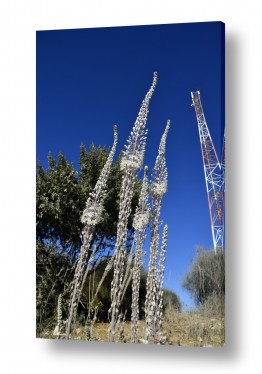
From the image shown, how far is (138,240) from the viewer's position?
5625 mm

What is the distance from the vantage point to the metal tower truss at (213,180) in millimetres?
5270

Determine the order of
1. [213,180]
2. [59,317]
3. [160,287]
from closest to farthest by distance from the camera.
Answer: [213,180] → [160,287] → [59,317]

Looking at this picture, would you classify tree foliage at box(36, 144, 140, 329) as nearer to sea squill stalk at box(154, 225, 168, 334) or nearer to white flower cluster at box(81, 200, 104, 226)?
white flower cluster at box(81, 200, 104, 226)

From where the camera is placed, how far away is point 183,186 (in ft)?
17.9

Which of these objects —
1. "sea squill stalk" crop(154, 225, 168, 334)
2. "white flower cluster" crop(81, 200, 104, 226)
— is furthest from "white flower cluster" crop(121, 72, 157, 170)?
"sea squill stalk" crop(154, 225, 168, 334)

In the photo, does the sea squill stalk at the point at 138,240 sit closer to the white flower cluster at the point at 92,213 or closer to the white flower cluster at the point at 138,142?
the white flower cluster at the point at 138,142

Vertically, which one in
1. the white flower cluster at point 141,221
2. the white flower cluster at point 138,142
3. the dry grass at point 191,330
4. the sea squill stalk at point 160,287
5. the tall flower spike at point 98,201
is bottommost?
the dry grass at point 191,330

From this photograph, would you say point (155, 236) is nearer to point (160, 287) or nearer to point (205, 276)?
point (160, 287)

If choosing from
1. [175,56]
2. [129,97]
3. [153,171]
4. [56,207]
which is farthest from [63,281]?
[175,56]

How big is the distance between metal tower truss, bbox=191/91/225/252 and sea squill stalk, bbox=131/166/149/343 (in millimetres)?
487

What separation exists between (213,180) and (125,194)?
27.0 inches

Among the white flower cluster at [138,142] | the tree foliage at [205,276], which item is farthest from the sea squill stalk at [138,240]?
the tree foliage at [205,276]

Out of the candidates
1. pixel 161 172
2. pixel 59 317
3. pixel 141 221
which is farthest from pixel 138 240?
pixel 59 317

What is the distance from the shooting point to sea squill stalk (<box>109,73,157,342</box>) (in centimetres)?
560
